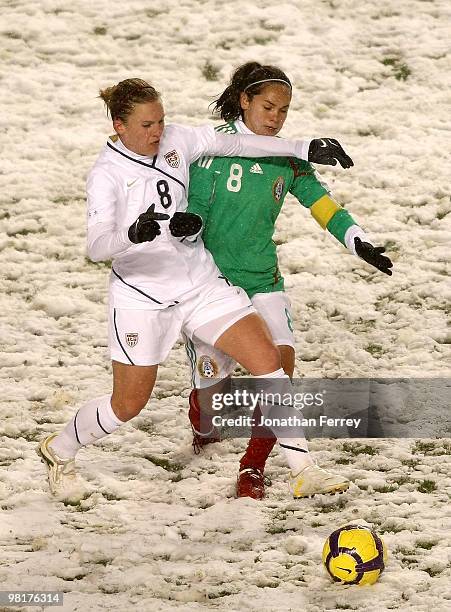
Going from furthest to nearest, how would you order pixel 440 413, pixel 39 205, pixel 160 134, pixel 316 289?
1. pixel 39 205
2. pixel 316 289
3. pixel 440 413
4. pixel 160 134

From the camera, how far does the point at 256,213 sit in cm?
540

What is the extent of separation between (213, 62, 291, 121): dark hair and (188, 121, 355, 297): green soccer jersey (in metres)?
0.10

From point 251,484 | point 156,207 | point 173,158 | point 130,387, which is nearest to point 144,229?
point 156,207

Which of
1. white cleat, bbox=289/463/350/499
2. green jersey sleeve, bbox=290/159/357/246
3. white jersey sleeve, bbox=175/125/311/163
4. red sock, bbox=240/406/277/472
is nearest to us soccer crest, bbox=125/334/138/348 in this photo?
red sock, bbox=240/406/277/472

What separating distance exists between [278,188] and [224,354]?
2.84ft

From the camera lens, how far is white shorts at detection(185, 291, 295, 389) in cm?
544

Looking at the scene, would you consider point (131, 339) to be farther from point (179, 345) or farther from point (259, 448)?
point (179, 345)

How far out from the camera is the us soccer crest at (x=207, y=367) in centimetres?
558

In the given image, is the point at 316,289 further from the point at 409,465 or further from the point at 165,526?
the point at 165,526

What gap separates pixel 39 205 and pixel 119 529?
3.88 meters

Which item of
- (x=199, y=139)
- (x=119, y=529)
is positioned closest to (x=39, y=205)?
(x=199, y=139)

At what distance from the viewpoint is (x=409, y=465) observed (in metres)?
5.53

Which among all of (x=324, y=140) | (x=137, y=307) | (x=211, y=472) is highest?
(x=324, y=140)

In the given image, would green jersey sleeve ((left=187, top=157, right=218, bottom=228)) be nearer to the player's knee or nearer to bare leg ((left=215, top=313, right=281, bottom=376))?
bare leg ((left=215, top=313, right=281, bottom=376))
